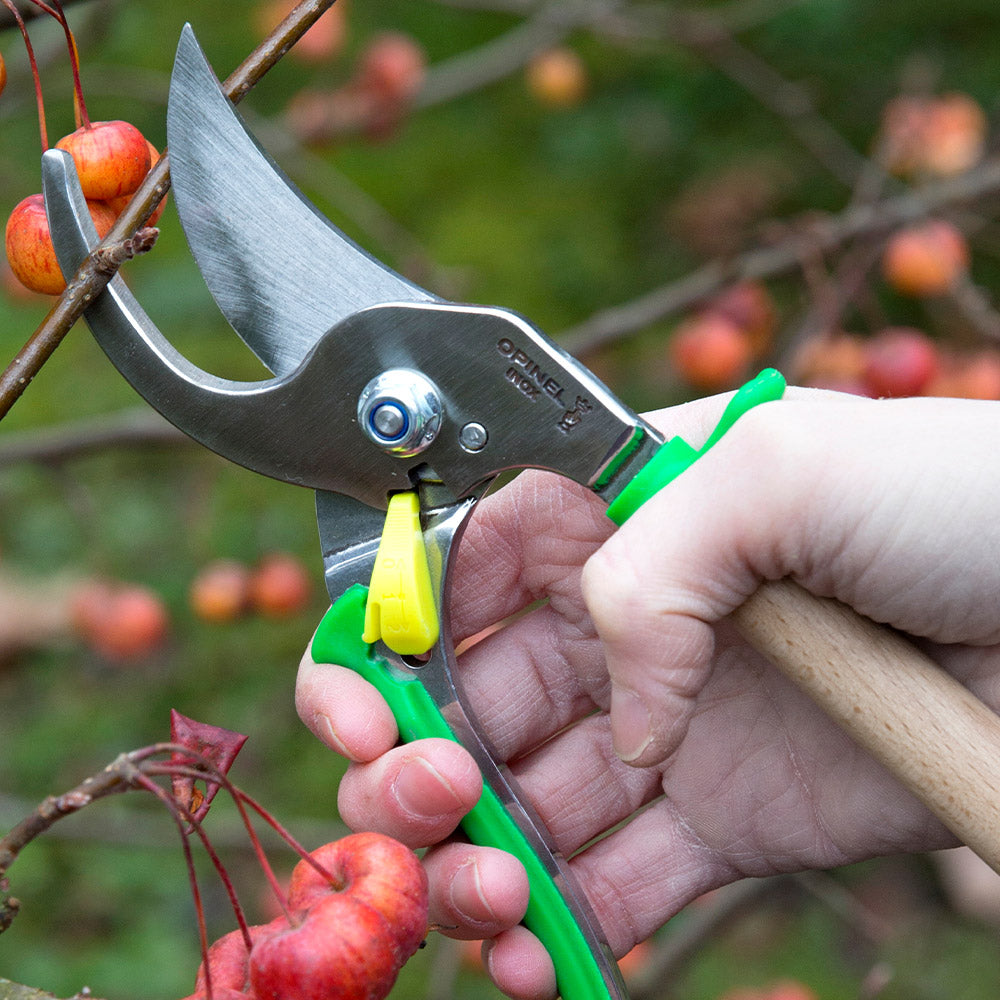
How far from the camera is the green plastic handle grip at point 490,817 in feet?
3.73

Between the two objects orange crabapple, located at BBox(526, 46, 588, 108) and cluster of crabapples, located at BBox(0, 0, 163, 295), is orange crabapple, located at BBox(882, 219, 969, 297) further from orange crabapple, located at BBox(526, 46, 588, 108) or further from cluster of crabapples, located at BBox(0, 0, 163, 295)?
cluster of crabapples, located at BBox(0, 0, 163, 295)


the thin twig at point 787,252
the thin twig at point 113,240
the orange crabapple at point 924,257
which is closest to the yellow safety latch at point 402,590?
the thin twig at point 113,240

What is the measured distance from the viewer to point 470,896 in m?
1.11

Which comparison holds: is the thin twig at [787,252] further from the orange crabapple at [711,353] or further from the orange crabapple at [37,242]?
the orange crabapple at [37,242]

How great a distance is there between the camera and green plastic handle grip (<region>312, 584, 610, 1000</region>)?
1.14m

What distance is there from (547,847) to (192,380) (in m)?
0.60

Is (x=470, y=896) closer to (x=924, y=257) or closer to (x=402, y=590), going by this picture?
(x=402, y=590)

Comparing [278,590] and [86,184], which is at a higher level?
[86,184]

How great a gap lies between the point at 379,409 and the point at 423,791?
38cm

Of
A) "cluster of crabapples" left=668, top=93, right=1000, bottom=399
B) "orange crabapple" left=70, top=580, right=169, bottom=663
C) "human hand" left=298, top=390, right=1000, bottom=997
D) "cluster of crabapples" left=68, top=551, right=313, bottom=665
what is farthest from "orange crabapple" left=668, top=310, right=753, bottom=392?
"orange crabapple" left=70, top=580, right=169, bottom=663

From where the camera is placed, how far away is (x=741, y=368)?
8.55 feet

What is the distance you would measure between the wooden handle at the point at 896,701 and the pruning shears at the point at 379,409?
0.01 meters

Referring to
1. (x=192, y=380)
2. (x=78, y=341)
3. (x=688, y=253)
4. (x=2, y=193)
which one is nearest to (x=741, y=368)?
(x=688, y=253)

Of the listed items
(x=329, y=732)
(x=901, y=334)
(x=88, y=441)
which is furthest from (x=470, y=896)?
(x=901, y=334)
